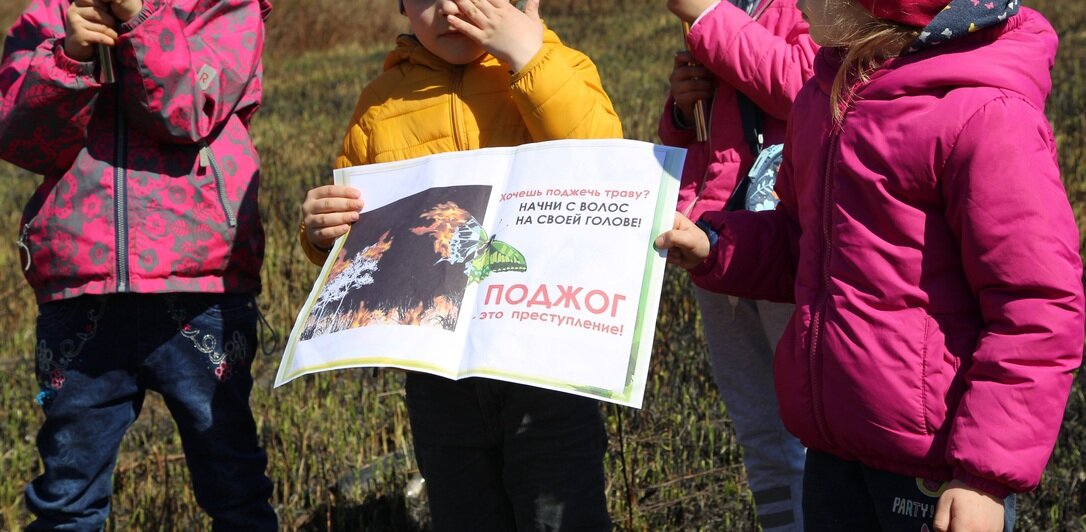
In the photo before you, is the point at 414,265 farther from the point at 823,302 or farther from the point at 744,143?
the point at 744,143

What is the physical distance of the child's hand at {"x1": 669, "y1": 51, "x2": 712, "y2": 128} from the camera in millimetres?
2174

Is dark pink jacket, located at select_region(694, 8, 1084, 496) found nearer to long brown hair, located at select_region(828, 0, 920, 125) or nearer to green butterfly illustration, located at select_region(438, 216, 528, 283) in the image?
long brown hair, located at select_region(828, 0, 920, 125)

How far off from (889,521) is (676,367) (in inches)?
82.8

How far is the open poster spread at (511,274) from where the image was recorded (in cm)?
159

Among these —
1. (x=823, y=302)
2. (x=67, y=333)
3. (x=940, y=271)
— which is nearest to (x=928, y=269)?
(x=940, y=271)

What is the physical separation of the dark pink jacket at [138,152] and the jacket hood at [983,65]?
133 centimetres

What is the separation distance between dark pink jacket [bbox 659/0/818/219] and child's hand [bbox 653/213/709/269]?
1.37 feet

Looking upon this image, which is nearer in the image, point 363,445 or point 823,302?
point 823,302

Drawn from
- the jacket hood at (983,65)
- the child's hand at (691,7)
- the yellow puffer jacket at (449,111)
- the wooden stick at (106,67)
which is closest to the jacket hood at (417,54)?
the yellow puffer jacket at (449,111)

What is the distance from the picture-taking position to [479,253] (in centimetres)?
173

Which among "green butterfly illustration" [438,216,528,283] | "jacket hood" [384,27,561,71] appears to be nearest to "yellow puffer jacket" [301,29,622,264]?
"jacket hood" [384,27,561,71]

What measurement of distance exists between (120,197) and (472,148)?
0.77 meters

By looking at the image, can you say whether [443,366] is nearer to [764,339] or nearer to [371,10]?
[764,339]

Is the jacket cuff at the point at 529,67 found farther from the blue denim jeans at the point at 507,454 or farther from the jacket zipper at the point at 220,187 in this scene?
the jacket zipper at the point at 220,187
